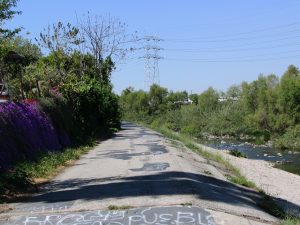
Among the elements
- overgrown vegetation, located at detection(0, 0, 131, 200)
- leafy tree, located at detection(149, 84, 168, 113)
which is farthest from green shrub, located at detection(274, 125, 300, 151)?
leafy tree, located at detection(149, 84, 168, 113)

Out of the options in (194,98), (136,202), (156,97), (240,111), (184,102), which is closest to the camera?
(136,202)

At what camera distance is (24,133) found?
2044cm

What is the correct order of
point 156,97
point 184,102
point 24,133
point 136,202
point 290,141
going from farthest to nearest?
point 184,102 → point 156,97 → point 290,141 → point 24,133 → point 136,202

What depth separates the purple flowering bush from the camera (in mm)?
17656

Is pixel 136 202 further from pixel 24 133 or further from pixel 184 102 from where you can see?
Answer: pixel 184 102

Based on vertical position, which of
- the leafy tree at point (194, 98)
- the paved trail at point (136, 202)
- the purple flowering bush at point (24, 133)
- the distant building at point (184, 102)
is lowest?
the paved trail at point (136, 202)

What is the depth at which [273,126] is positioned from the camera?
234ft

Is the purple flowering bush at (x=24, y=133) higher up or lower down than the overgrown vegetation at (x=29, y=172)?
higher up

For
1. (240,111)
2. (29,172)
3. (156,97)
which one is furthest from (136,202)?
(156,97)

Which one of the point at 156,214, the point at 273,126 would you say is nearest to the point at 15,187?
the point at 156,214

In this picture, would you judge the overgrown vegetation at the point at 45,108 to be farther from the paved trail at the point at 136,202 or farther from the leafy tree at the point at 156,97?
the leafy tree at the point at 156,97

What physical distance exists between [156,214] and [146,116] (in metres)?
99.5

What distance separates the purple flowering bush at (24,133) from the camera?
17.7 meters

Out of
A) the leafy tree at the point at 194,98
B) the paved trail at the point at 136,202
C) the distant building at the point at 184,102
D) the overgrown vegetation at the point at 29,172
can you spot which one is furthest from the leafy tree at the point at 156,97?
the paved trail at the point at 136,202
